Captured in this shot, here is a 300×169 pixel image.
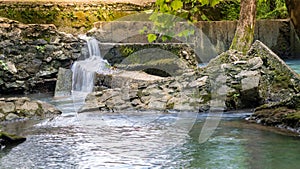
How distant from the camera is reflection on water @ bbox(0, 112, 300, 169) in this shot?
3438 mm

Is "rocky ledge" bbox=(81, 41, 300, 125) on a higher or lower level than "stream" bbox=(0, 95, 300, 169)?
higher

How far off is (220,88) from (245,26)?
2.36 metres

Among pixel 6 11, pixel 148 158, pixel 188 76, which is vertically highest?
pixel 6 11

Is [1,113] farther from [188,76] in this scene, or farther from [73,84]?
[73,84]

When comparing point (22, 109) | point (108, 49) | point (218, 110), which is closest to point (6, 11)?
point (108, 49)

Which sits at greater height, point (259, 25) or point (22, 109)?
point (259, 25)

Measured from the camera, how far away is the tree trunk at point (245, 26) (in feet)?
25.3

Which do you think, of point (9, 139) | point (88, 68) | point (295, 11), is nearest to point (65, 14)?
point (88, 68)

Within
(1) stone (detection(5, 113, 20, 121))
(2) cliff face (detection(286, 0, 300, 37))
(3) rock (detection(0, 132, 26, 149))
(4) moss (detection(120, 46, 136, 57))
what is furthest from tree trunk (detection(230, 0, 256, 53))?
(2) cliff face (detection(286, 0, 300, 37))

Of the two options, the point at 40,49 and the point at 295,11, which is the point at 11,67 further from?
the point at 295,11

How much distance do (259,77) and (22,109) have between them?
3.21 meters

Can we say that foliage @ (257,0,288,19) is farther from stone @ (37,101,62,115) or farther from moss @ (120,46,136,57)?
stone @ (37,101,62,115)

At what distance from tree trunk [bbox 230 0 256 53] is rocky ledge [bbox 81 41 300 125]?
130 cm

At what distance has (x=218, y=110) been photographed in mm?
5641
